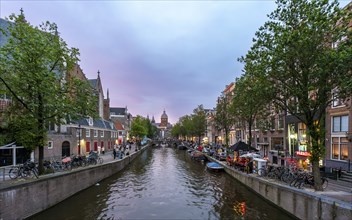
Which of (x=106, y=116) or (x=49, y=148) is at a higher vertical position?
(x=106, y=116)

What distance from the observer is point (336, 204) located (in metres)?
10.0

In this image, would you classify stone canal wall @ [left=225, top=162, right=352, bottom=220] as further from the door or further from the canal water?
the door

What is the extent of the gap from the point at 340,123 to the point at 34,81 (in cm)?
2593

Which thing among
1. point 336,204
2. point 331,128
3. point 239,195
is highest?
point 331,128

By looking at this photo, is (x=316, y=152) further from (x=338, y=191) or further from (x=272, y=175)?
(x=272, y=175)

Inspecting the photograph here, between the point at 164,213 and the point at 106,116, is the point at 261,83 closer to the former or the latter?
the point at 164,213

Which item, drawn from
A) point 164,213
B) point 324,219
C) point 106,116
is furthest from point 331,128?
point 106,116

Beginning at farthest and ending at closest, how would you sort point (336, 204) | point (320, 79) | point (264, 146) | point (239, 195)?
point (264, 146) < point (239, 195) < point (320, 79) < point (336, 204)

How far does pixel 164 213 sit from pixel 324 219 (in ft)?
30.6

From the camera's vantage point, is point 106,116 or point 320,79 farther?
point 106,116

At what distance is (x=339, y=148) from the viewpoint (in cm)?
2012

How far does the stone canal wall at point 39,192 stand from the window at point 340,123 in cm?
2459

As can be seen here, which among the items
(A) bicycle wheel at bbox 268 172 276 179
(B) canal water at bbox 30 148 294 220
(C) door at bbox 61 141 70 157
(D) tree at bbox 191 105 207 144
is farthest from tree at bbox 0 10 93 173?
(D) tree at bbox 191 105 207 144

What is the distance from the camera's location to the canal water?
14305 mm
